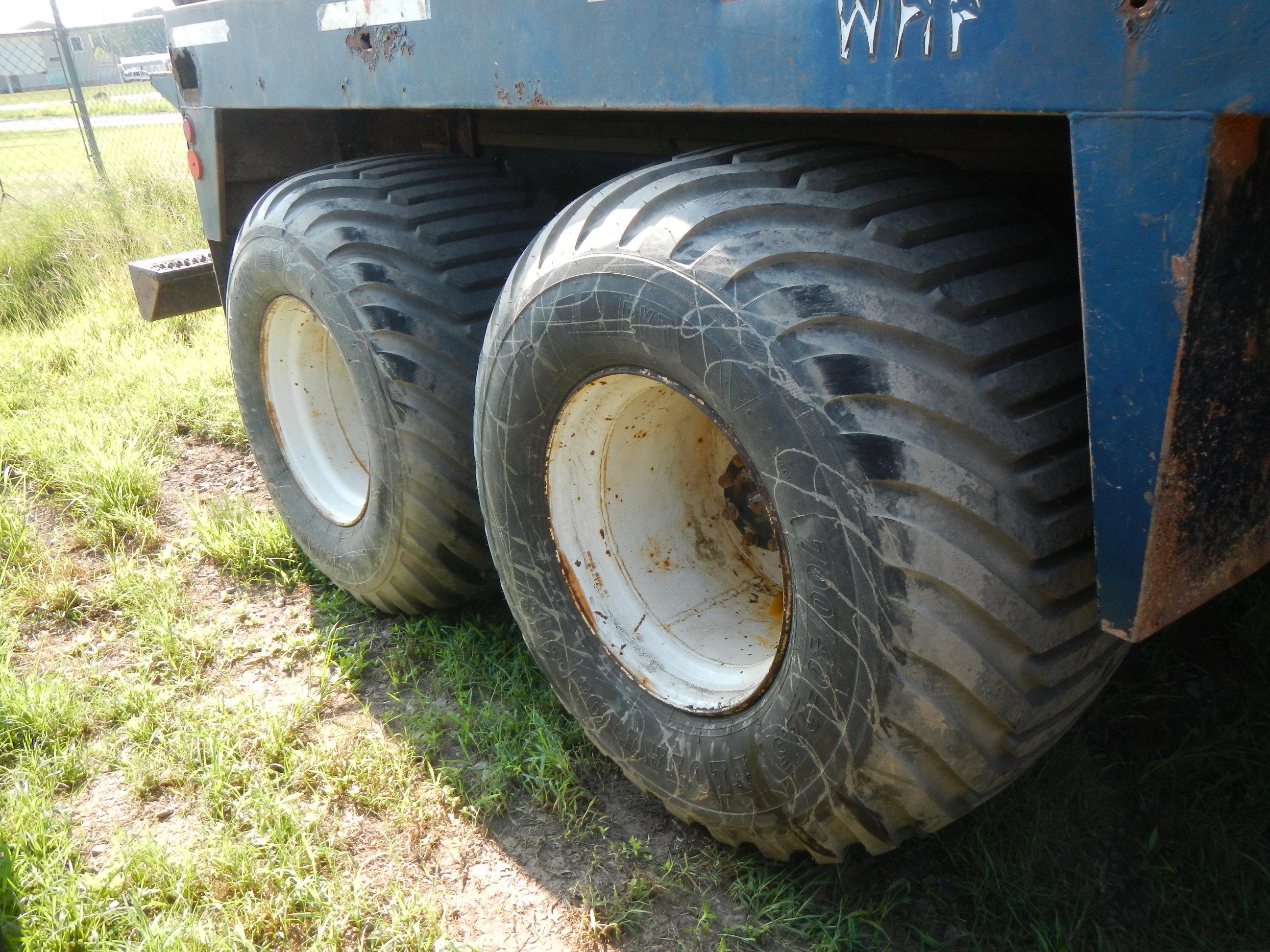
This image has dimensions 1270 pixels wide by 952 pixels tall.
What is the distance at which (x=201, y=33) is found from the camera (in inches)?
116

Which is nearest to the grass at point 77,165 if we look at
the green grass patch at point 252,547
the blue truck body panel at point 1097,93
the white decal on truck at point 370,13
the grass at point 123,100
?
the grass at point 123,100

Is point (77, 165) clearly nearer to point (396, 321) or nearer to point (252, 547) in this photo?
point (252, 547)

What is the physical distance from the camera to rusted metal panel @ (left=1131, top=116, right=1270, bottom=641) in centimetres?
107

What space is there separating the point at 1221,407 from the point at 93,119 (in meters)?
13.0

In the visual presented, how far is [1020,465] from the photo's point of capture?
1396 mm

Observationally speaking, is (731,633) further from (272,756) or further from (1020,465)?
(272,756)

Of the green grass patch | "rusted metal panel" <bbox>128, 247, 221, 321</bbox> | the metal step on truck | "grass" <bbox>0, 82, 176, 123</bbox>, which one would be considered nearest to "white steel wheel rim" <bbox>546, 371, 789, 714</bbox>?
the metal step on truck

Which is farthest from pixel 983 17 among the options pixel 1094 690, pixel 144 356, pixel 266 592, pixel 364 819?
pixel 144 356

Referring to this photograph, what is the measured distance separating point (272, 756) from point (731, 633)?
115 centimetres

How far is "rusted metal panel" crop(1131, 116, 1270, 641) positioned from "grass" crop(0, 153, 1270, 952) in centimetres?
86

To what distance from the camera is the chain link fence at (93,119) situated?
8.05 meters

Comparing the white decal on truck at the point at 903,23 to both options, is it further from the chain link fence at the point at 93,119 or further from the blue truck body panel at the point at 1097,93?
the chain link fence at the point at 93,119

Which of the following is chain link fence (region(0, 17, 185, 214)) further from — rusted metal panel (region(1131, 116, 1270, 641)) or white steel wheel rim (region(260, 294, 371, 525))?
rusted metal panel (region(1131, 116, 1270, 641))

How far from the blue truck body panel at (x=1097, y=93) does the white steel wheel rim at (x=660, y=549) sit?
1.95 feet
